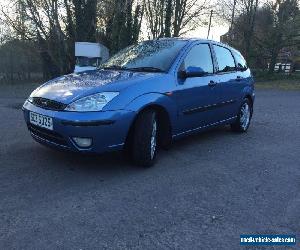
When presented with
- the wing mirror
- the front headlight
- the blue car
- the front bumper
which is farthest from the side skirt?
the front headlight

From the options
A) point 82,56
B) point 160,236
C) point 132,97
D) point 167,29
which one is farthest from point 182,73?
point 167,29

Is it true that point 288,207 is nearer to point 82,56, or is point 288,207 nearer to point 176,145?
point 176,145

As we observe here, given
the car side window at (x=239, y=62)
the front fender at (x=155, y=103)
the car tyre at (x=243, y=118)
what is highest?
the car side window at (x=239, y=62)

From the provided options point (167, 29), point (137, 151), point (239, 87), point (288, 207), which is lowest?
point (288, 207)

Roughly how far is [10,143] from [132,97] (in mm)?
2372

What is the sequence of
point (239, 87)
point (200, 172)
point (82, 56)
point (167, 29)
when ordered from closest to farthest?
point (200, 172) < point (239, 87) < point (82, 56) < point (167, 29)

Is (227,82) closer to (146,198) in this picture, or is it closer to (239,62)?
(239,62)

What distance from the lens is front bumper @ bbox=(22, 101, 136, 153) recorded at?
13.7ft

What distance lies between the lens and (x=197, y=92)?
18.1 ft

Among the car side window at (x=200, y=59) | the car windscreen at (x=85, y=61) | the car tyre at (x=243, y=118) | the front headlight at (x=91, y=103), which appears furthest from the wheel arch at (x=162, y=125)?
the car windscreen at (x=85, y=61)

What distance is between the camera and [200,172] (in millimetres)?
4848

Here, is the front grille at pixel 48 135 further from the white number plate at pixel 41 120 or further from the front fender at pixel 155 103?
the front fender at pixel 155 103

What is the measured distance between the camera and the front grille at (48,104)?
431 centimetres

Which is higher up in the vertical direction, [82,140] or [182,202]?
[82,140]
